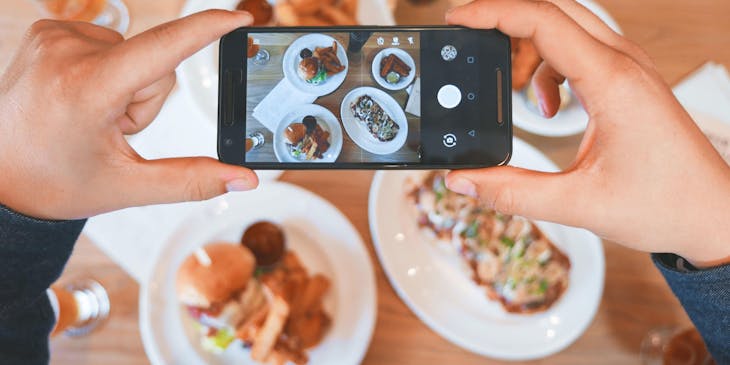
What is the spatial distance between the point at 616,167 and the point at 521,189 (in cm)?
10

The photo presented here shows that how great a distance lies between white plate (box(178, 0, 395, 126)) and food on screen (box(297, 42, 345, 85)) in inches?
12.5

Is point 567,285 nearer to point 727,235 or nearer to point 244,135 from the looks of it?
point 727,235

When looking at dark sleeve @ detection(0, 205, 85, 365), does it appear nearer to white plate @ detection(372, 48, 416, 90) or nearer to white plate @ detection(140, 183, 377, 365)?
white plate @ detection(140, 183, 377, 365)

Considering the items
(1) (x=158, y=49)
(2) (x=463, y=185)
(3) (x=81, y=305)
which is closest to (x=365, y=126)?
(2) (x=463, y=185)

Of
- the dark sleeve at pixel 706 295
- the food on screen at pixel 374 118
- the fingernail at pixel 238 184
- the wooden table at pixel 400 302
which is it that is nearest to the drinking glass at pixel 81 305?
the wooden table at pixel 400 302

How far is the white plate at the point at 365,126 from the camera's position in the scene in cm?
62

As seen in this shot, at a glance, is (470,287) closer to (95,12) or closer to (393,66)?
(393,66)

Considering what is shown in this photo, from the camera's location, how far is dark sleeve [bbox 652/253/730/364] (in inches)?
24.4

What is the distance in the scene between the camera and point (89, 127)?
1.85 feet

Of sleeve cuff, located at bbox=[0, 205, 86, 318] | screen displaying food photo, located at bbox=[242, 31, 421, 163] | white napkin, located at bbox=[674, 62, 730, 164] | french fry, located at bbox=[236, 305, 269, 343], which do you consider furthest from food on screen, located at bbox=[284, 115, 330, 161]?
white napkin, located at bbox=[674, 62, 730, 164]

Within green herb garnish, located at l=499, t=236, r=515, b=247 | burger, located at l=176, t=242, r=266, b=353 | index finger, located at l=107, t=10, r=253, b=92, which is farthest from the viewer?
green herb garnish, located at l=499, t=236, r=515, b=247

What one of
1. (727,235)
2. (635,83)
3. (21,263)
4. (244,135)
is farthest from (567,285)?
(21,263)

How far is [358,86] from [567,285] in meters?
0.52

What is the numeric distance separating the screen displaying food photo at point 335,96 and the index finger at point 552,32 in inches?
3.1
